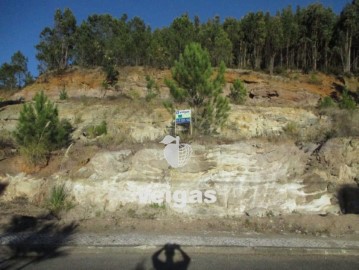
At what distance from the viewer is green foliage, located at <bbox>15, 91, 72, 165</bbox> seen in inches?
545

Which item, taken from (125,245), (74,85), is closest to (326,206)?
(125,245)

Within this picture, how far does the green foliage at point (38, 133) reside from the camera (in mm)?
13855

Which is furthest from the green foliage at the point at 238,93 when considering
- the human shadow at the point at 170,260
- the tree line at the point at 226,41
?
the human shadow at the point at 170,260

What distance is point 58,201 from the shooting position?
11.3 meters

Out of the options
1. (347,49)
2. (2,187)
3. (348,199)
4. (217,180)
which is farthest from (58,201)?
(347,49)

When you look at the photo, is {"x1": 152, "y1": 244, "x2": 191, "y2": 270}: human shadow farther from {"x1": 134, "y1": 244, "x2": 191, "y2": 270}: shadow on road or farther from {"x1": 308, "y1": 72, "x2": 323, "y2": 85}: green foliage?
{"x1": 308, "y1": 72, "x2": 323, "y2": 85}: green foliage

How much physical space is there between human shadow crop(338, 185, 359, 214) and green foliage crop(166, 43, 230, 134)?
22.7 feet

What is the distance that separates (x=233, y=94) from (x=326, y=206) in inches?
867

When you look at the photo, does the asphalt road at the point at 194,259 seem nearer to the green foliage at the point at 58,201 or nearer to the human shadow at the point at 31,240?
the human shadow at the point at 31,240

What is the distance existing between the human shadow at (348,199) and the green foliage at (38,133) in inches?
399

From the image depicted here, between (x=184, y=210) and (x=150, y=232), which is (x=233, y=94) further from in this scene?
(x=150, y=232)

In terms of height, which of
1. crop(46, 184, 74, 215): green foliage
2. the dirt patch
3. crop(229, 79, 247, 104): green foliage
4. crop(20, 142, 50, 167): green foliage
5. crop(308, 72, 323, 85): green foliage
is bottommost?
the dirt patch

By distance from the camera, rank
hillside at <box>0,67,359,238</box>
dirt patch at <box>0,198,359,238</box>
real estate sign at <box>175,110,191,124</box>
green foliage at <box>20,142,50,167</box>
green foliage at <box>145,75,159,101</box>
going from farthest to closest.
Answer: green foliage at <box>145,75,159,101</box>, real estate sign at <box>175,110,191,124</box>, green foliage at <box>20,142,50,167</box>, hillside at <box>0,67,359,238</box>, dirt patch at <box>0,198,359,238</box>

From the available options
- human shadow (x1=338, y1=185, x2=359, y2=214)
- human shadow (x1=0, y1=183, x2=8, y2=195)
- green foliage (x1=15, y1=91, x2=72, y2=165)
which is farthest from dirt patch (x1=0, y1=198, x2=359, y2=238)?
green foliage (x1=15, y1=91, x2=72, y2=165)
